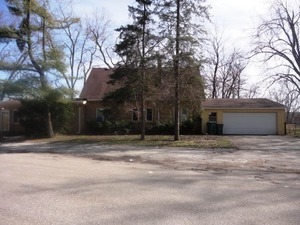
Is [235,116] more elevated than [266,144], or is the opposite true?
[235,116]

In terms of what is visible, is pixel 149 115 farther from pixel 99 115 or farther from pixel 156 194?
pixel 156 194

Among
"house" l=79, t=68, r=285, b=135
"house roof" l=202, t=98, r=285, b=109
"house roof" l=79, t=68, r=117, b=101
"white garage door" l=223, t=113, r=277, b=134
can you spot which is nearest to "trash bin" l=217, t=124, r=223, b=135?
"house" l=79, t=68, r=285, b=135

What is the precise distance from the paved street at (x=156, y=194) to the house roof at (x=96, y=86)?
75.1 feet

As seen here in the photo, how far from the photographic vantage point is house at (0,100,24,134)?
37.9 m

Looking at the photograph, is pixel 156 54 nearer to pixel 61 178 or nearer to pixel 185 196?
pixel 61 178

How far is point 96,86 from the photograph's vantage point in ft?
132

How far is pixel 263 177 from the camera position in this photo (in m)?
11.8

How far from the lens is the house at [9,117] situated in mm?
37875

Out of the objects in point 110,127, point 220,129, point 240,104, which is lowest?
point 220,129

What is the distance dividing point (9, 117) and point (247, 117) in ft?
75.6

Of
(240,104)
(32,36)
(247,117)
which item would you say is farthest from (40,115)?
(247,117)

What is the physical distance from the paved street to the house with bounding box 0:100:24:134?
80.8ft

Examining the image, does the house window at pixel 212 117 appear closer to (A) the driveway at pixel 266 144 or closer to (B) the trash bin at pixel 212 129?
(B) the trash bin at pixel 212 129

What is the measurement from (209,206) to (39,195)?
12.3 feet
